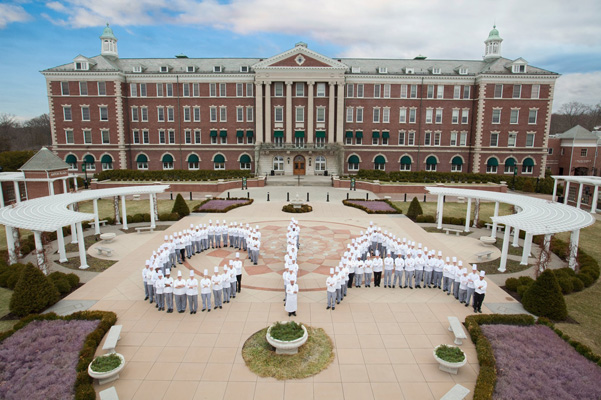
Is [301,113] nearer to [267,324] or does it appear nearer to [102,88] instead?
[102,88]

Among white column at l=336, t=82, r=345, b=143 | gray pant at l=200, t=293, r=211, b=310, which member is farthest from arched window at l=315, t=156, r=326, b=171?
gray pant at l=200, t=293, r=211, b=310

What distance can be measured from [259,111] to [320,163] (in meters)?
12.3

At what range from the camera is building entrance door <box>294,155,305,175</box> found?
2296 inches

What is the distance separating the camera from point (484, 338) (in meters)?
12.0

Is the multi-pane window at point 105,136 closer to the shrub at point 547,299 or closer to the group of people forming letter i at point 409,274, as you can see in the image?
the group of people forming letter i at point 409,274

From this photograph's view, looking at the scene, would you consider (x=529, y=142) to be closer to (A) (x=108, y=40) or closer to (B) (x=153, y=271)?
(B) (x=153, y=271)

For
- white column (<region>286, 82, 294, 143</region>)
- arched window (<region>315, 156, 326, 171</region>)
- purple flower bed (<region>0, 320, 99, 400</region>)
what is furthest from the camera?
arched window (<region>315, 156, 326, 171</region>)

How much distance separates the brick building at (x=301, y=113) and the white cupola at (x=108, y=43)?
0.19 m

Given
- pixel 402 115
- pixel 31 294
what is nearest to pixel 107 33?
pixel 402 115

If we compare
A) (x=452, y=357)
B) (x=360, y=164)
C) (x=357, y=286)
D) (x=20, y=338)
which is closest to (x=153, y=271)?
(x=20, y=338)

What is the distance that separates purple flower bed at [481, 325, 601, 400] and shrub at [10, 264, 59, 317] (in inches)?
608

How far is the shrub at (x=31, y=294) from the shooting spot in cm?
1372

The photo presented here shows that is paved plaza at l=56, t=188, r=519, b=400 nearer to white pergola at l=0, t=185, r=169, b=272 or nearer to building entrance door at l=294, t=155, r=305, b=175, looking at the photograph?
white pergola at l=0, t=185, r=169, b=272

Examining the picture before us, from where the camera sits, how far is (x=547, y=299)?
14.1m
